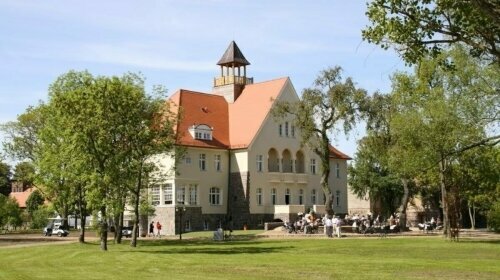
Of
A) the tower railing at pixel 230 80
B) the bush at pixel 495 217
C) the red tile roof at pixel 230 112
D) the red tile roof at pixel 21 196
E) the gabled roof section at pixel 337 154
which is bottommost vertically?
the bush at pixel 495 217

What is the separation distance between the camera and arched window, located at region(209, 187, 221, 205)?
206 ft

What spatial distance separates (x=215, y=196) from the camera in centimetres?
6316

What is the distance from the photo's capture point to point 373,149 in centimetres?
5409

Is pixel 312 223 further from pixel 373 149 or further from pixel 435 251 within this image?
pixel 435 251

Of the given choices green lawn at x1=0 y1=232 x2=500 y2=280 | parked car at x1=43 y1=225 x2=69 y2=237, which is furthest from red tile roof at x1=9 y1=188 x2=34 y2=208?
green lawn at x1=0 y1=232 x2=500 y2=280

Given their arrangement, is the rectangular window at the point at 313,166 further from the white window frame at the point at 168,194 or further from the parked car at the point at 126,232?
the parked car at the point at 126,232

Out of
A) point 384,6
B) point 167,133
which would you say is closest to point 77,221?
point 167,133

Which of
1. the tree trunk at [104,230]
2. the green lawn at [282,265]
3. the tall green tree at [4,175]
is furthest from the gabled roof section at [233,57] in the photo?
the green lawn at [282,265]

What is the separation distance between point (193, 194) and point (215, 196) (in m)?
2.88

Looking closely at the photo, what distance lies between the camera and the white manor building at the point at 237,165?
60.2 metres

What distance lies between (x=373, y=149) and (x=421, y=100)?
1303cm

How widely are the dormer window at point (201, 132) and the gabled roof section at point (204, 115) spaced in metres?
0.33

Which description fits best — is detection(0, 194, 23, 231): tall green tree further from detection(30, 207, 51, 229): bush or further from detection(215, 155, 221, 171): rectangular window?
detection(215, 155, 221, 171): rectangular window

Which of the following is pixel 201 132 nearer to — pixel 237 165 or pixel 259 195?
pixel 237 165
